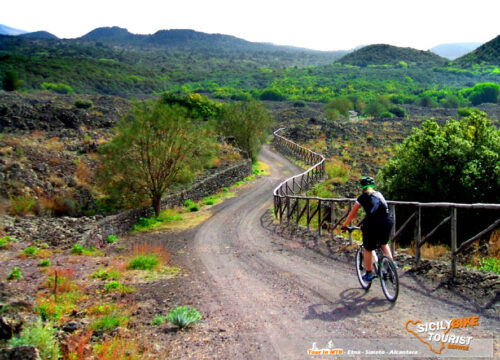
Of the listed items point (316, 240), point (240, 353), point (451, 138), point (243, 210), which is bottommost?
point (243, 210)

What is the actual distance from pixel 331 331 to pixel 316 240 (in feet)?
24.7

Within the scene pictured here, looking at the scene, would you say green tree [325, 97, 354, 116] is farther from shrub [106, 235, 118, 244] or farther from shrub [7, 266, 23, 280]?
shrub [7, 266, 23, 280]

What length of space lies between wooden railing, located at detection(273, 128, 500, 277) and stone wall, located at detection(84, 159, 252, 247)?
499cm

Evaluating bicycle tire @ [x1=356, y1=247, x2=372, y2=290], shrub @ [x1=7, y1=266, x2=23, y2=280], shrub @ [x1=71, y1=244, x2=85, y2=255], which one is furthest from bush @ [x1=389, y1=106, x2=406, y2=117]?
shrub @ [x1=7, y1=266, x2=23, y2=280]

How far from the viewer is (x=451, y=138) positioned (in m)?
16.9

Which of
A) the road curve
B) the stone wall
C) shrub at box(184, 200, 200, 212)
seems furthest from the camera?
shrub at box(184, 200, 200, 212)

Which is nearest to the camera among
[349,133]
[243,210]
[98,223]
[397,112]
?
[98,223]

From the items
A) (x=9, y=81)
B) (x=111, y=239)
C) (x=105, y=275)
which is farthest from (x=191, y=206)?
(x=9, y=81)

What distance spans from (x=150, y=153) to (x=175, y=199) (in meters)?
4.90

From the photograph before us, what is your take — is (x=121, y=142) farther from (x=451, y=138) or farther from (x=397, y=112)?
(x=397, y=112)

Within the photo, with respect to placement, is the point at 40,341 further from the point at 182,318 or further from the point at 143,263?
the point at 143,263

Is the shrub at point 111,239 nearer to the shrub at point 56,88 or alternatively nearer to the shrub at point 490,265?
the shrub at point 490,265

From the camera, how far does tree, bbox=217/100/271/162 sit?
4450 centimetres

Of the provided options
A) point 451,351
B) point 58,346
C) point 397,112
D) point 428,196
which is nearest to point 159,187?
point 428,196
